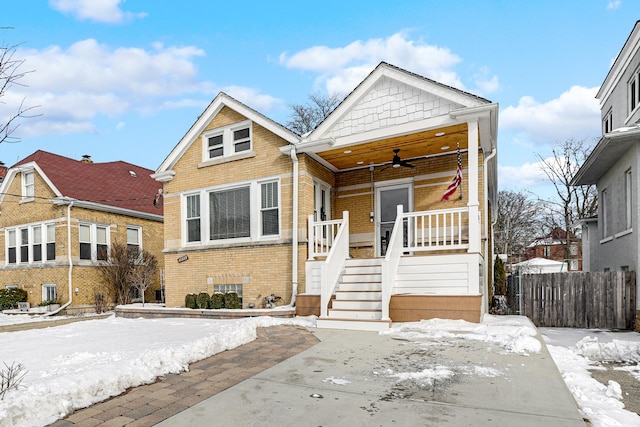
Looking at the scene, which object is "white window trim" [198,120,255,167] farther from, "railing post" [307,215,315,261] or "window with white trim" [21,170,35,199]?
"window with white trim" [21,170,35,199]

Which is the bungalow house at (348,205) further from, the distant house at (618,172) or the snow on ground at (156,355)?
the distant house at (618,172)

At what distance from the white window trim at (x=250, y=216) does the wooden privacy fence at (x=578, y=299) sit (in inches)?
301

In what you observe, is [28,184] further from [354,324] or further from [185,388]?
[185,388]

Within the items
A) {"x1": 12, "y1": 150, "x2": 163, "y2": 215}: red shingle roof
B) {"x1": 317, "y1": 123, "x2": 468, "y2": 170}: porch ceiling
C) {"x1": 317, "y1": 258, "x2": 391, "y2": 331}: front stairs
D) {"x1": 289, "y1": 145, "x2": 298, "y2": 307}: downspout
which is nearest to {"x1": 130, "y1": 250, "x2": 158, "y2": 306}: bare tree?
{"x1": 12, "y1": 150, "x2": 163, "y2": 215}: red shingle roof

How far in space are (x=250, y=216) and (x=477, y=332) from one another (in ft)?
23.1

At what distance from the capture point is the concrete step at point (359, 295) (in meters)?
8.09

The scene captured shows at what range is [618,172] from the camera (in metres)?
11.4

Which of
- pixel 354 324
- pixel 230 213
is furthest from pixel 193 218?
pixel 354 324

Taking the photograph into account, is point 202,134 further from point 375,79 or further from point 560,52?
point 560,52

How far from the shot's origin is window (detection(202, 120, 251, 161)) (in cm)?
1174

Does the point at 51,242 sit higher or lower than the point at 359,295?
higher

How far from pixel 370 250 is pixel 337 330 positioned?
4.40 m

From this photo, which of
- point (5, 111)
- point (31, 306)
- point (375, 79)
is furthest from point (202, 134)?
point (31, 306)

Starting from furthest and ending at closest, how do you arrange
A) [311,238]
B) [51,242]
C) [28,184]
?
[28,184] < [51,242] < [311,238]
